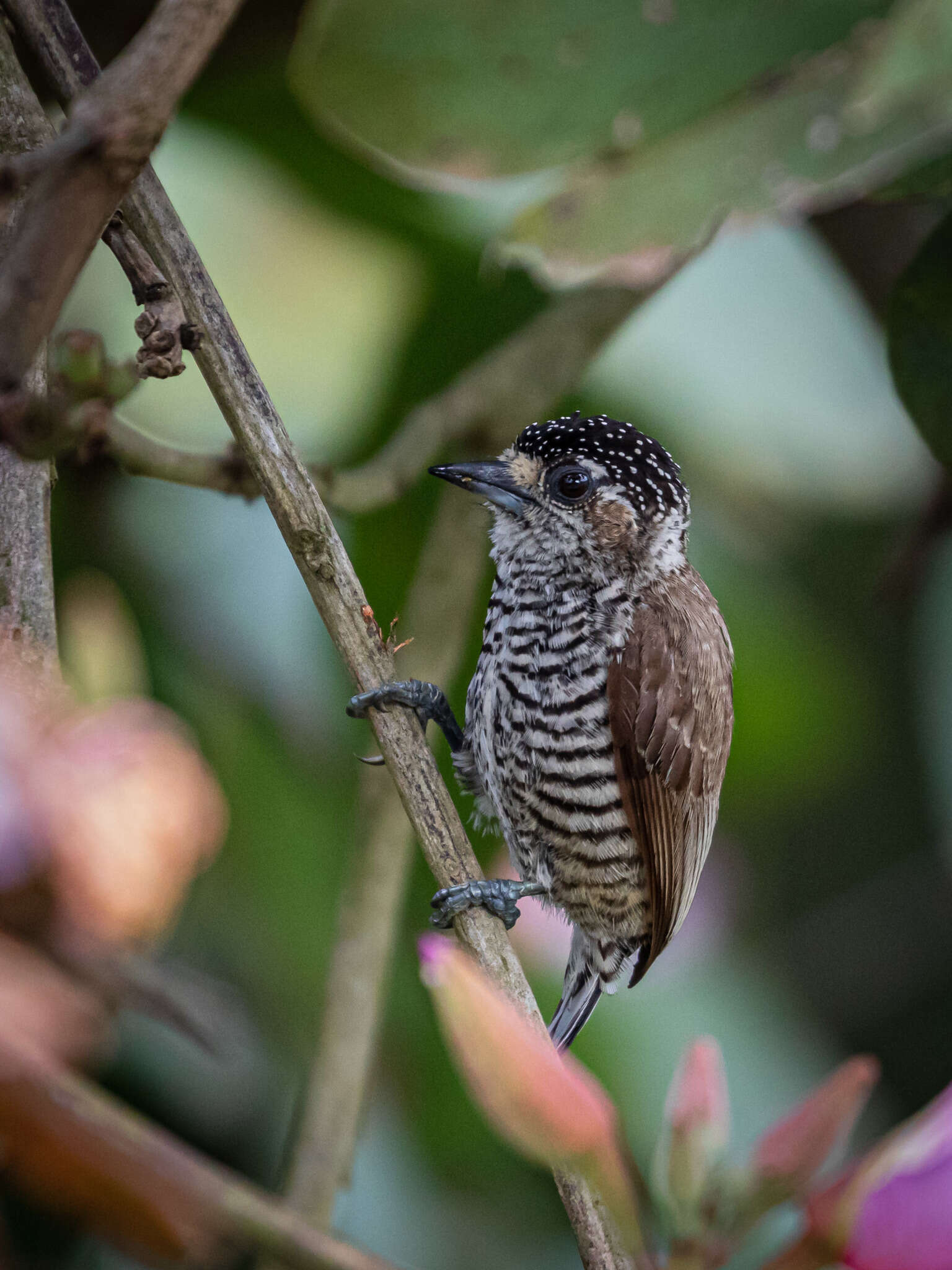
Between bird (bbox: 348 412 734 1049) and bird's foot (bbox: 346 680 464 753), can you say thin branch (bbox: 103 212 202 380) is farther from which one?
bird (bbox: 348 412 734 1049)

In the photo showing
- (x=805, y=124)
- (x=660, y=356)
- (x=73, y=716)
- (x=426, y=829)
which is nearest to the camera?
(x=73, y=716)

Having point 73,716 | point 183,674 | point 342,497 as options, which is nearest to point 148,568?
point 183,674

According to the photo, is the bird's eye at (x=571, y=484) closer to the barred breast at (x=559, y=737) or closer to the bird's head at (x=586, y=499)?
the bird's head at (x=586, y=499)

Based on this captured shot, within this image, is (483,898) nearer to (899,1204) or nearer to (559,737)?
(899,1204)

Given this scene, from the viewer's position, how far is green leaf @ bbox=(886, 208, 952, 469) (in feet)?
3.71

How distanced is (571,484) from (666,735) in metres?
0.31

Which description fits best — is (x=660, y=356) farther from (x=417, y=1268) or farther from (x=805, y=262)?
(x=417, y=1268)

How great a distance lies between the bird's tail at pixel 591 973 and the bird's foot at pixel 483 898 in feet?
0.39

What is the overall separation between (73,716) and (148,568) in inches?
43.3

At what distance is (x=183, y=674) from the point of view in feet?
4.73

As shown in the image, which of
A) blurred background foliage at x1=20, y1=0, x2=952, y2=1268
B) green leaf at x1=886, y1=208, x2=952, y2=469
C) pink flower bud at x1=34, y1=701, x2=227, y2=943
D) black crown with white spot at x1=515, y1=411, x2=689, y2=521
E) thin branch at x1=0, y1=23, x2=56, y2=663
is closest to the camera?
pink flower bud at x1=34, y1=701, x2=227, y2=943

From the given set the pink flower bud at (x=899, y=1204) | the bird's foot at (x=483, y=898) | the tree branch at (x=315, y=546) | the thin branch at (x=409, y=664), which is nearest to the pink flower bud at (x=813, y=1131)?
the pink flower bud at (x=899, y=1204)

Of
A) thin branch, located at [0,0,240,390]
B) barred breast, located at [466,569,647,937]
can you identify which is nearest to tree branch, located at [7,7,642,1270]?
thin branch, located at [0,0,240,390]

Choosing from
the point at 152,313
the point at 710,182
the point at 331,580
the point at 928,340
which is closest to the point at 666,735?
the point at 928,340
